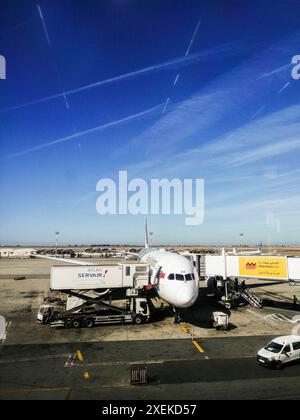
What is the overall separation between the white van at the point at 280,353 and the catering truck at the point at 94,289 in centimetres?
1378

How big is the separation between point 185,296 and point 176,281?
1.83m

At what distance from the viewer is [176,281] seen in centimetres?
3006

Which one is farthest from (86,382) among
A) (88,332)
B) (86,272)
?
(86,272)

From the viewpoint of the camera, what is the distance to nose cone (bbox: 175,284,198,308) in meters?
28.7

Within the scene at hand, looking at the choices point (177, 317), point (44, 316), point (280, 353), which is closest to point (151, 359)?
point (280, 353)

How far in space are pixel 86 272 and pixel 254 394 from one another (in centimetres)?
2050

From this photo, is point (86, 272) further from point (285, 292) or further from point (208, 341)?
point (285, 292)

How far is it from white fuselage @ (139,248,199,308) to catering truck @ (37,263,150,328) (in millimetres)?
2291

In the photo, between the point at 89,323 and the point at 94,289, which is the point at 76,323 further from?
the point at 94,289

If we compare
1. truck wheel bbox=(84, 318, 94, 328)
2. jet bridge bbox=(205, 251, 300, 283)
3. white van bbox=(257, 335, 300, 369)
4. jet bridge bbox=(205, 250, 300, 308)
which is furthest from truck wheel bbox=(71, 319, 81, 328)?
jet bridge bbox=(205, 251, 300, 283)

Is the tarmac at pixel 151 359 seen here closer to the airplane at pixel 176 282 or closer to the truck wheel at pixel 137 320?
the truck wheel at pixel 137 320

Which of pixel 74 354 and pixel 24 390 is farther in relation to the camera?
pixel 74 354

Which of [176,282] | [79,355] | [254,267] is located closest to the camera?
[79,355]

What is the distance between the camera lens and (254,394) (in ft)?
56.9
